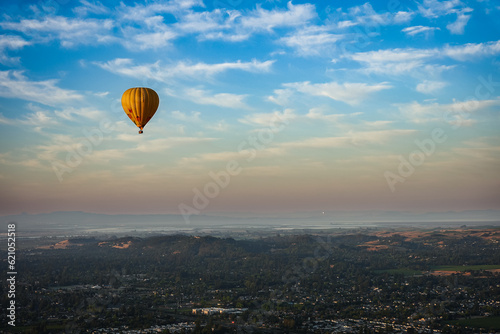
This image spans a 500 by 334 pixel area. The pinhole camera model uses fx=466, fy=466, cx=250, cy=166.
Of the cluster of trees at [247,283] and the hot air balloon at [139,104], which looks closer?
the hot air balloon at [139,104]

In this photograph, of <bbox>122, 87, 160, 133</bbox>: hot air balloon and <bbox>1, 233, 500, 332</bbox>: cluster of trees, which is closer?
<bbox>122, 87, 160, 133</bbox>: hot air balloon

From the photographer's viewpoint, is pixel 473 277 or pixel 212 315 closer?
pixel 212 315

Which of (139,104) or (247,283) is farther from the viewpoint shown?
(247,283)

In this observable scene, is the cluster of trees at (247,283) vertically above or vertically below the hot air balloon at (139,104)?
below

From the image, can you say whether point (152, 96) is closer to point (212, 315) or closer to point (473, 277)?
point (212, 315)

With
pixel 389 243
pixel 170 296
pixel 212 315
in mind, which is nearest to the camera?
pixel 212 315

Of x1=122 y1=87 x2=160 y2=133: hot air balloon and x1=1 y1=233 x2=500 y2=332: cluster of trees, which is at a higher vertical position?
x1=122 y1=87 x2=160 y2=133: hot air balloon

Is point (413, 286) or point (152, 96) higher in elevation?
point (152, 96)

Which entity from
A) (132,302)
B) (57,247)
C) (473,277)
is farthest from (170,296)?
(57,247)
